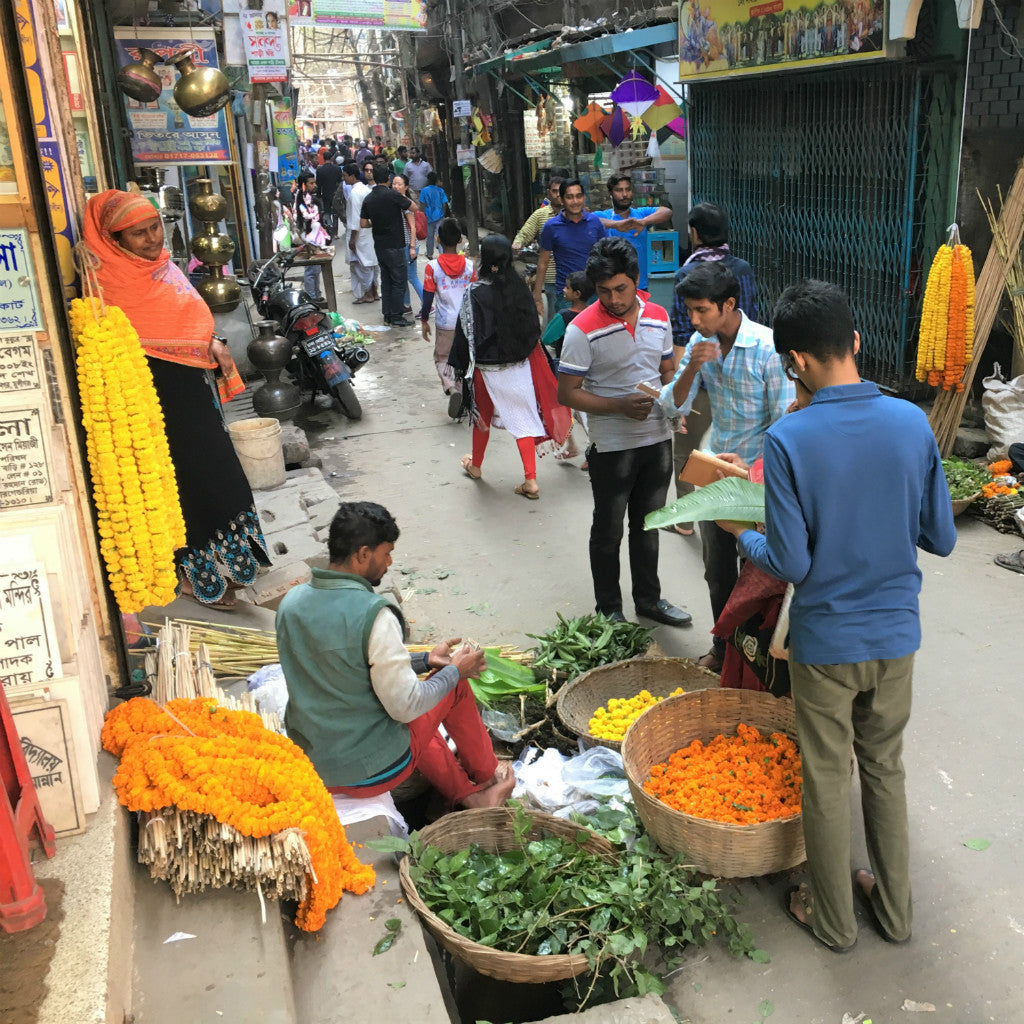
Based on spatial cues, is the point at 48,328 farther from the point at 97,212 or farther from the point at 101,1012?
the point at 101,1012

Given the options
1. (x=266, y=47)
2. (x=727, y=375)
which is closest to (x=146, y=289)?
(x=727, y=375)

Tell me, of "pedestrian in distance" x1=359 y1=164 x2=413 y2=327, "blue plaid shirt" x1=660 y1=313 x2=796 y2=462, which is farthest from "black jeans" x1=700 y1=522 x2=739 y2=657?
"pedestrian in distance" x1=359 y1=164 x2=413 y2=327

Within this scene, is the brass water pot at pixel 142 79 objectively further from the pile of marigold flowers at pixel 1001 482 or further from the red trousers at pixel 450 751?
the pile of marigold flowers at pixel 1001 482

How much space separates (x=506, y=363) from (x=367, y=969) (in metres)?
4.70

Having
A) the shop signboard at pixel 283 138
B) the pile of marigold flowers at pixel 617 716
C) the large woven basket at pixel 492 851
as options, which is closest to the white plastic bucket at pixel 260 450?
the pile of marigold flowers at pixel 617 716

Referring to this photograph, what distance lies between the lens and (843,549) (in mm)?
2549

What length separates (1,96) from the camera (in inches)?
100

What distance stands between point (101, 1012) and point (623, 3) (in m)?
16.8

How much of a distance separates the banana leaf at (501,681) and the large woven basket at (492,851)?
2.77 feet

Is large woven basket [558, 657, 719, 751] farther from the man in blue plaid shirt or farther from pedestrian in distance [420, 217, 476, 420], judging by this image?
pedestrian in distance [420, 217, 476, 420]

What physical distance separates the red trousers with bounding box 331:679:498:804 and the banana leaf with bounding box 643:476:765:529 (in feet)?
2.95

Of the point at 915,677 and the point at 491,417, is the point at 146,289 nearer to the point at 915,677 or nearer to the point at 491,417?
the point at 491,417

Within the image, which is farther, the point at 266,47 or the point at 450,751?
the point at 266,47

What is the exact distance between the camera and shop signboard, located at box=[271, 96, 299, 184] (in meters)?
21.8
